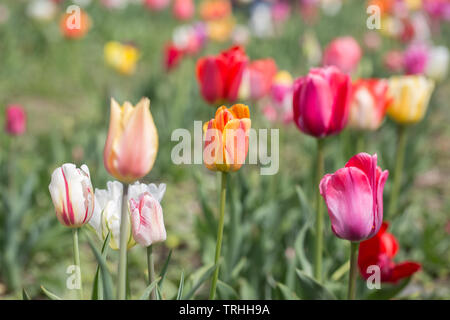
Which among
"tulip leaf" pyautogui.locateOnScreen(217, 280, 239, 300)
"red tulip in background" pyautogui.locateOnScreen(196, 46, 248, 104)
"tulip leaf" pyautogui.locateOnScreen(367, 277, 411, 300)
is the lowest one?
"tulip leaf" pyautogui.locateOnScreen(367, 277, 411, 300)

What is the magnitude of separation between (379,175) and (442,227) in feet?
5.31

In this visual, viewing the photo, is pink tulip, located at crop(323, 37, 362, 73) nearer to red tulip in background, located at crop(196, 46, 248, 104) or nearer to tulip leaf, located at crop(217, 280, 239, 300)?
red tulip in background, located at crop(196, 46, 248, 104)

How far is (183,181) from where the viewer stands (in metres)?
2.98

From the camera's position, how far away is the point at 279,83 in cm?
223

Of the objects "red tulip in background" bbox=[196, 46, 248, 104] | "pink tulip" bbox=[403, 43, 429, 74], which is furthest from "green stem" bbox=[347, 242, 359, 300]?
"pink tulip" bbox=[403, 43, 429, 74]

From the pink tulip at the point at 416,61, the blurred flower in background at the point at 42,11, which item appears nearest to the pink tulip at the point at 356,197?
the pink tulip at the point at 416,61

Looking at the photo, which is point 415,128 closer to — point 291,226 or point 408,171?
point 408,171

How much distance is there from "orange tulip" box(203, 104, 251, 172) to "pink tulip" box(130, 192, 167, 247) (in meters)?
0.13

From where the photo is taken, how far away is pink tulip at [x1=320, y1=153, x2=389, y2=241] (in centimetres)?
90

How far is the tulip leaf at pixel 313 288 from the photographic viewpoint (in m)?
1.10

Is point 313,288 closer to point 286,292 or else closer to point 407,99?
point 286,292

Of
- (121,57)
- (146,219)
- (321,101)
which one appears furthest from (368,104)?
(121,57)

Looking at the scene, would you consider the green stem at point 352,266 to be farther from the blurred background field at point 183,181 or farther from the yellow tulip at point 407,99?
the yellow tulip at point 407,99
